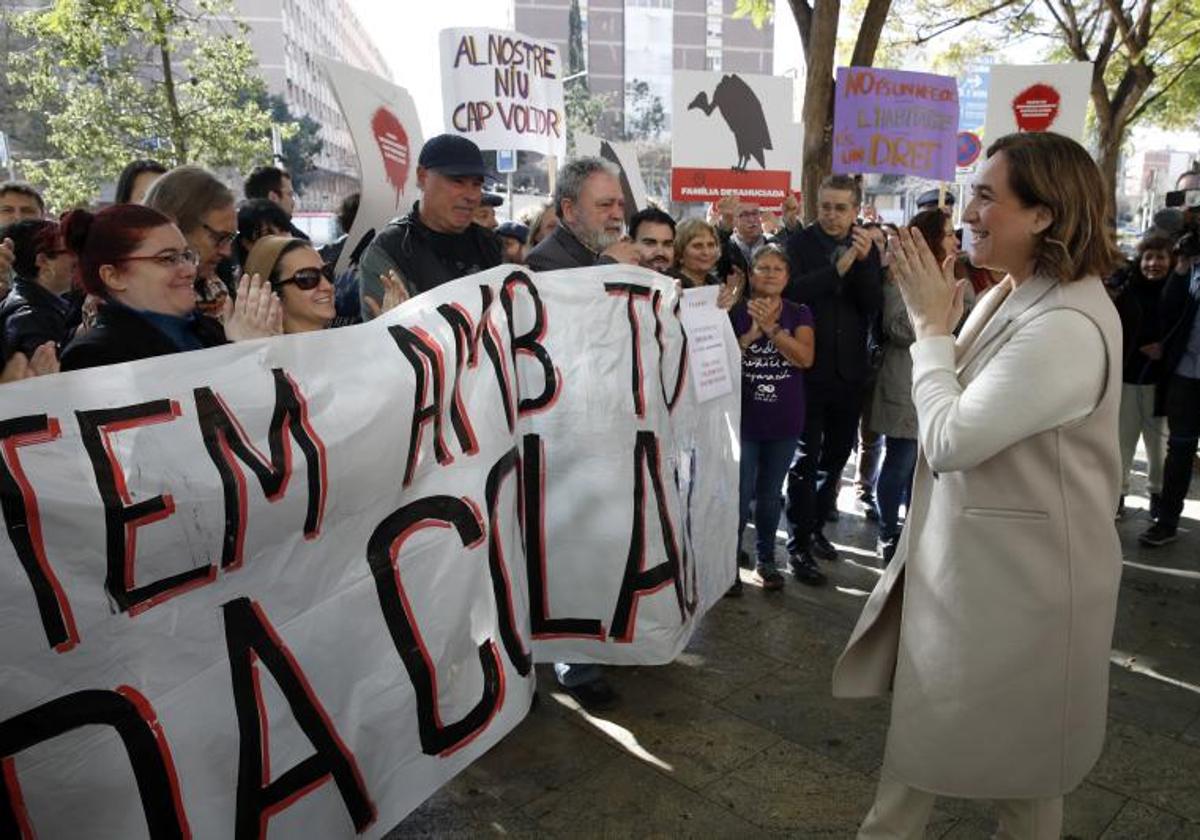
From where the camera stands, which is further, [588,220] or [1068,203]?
[588,220]

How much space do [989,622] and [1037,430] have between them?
1.43 ft

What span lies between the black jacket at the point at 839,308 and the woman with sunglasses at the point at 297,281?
254 cm

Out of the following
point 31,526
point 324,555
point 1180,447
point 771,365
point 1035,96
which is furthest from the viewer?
point 1035,96

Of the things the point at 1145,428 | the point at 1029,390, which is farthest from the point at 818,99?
the point at 1029,390

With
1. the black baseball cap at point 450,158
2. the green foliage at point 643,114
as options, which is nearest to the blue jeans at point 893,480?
the black baseball cap at point 450,158

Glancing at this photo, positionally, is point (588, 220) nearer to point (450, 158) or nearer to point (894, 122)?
point (450, 158)

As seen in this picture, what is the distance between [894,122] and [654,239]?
299 centimetres

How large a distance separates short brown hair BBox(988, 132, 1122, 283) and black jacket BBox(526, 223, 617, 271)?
69.9 inches

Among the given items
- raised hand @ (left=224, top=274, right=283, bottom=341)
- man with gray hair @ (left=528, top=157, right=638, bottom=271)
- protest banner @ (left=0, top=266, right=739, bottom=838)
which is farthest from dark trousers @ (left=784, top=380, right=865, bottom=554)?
raised hand @ (left=224, top=274, right=283, bottom=341)

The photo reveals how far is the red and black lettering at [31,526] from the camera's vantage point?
1.45 meters

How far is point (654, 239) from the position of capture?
3625 millimetres

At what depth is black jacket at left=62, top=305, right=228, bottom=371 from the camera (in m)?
1.99

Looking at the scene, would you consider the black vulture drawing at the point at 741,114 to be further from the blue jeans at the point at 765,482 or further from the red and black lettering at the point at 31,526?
the red and black lettering at the point at 31,526

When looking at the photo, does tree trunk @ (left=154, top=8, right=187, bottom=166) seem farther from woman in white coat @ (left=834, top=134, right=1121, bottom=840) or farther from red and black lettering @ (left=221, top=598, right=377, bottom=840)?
woman in white coat @ (left=834, top=134, right=1121, bottom=840)
